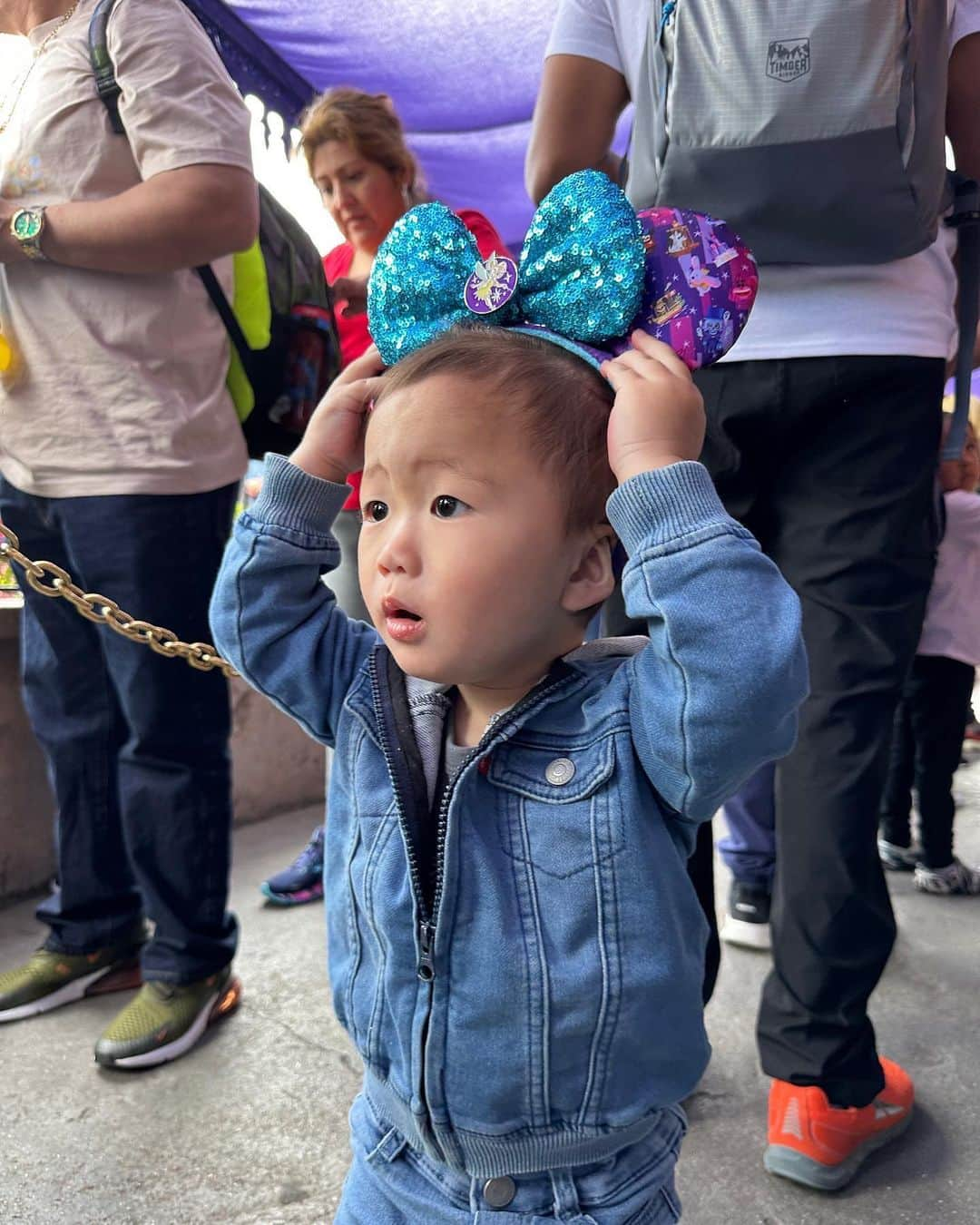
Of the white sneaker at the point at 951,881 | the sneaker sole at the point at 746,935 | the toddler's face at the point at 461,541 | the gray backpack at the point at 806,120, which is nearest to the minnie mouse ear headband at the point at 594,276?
the toddler's face at the point at 461,541

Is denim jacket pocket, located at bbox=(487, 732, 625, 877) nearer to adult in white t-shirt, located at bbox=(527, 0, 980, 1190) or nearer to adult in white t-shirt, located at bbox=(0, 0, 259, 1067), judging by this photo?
adult in white t-shirt, located at bbox=(527, 0, 980, 1190)

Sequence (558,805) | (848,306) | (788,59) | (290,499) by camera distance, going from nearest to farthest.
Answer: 1. (558,805)
2. (290,499)
3. (788,59)
4. (848,306)

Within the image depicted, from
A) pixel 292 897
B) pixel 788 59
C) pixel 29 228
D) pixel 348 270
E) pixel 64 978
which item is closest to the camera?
pixel 788 59

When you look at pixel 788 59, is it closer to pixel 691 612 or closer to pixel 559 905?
pixel 691 612

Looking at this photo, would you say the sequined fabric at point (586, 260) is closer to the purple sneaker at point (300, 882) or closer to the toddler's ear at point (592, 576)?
the toddler's ear at point (592, 576)

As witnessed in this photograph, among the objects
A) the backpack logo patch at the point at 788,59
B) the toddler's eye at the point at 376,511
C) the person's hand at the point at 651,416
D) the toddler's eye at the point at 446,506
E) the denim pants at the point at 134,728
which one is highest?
the backpack logo patch at the point at 788,59

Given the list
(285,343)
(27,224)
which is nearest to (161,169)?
(27,224)

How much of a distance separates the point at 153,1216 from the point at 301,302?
1336 mm

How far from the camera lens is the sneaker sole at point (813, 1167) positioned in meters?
1.36

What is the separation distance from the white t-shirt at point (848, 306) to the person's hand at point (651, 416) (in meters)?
0.52

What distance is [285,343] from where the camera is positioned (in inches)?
69.2

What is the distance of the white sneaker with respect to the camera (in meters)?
2.46

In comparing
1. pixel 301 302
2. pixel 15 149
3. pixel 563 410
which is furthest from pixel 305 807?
pixel 563 410

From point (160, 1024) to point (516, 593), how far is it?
1.21 m
